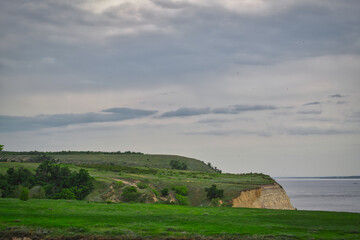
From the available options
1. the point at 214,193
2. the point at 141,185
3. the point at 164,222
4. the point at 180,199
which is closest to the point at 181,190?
the point at 180,199

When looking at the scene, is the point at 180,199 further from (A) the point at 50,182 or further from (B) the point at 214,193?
(A) the point at 50,182

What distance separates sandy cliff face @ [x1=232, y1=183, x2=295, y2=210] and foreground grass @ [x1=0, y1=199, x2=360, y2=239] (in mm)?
31489

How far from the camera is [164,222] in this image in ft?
96.2

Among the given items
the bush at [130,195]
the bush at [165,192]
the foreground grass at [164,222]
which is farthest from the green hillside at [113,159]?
the foreground grass at [164,222]

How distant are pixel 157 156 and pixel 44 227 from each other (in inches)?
6418

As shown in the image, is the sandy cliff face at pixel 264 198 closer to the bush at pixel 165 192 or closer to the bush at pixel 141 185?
the bush at pixel 165 192

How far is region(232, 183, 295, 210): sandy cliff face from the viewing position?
6612 cm

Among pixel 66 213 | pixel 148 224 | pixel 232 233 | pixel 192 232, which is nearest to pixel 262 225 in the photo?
pixel 232 233

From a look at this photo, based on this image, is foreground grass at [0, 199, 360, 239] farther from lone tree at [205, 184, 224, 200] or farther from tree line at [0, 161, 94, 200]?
lone tree at [205, 184, 224, 200]

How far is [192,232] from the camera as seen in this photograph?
2564cm

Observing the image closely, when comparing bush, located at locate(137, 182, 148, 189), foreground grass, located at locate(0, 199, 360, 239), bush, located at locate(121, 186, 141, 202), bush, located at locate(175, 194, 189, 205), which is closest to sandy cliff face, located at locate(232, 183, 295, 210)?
bush, located at locate(175, 194, 189, 205)

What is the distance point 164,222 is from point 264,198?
5024cm

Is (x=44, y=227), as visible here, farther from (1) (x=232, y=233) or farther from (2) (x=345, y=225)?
(2) (x=345, y=225)

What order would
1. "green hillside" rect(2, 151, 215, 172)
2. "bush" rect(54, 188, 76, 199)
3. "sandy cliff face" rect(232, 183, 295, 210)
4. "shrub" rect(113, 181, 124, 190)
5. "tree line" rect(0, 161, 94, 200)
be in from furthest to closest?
"green hillside" rect(2, 151, 215, 172) < "sandy cliff face" rect(232, 183, 295, 210) < "shrub" rect(113, 181, 124, 190) < "tree line" rect(0, 161, 94, 200) < "bush" rect(54, 188, 76, 199)
